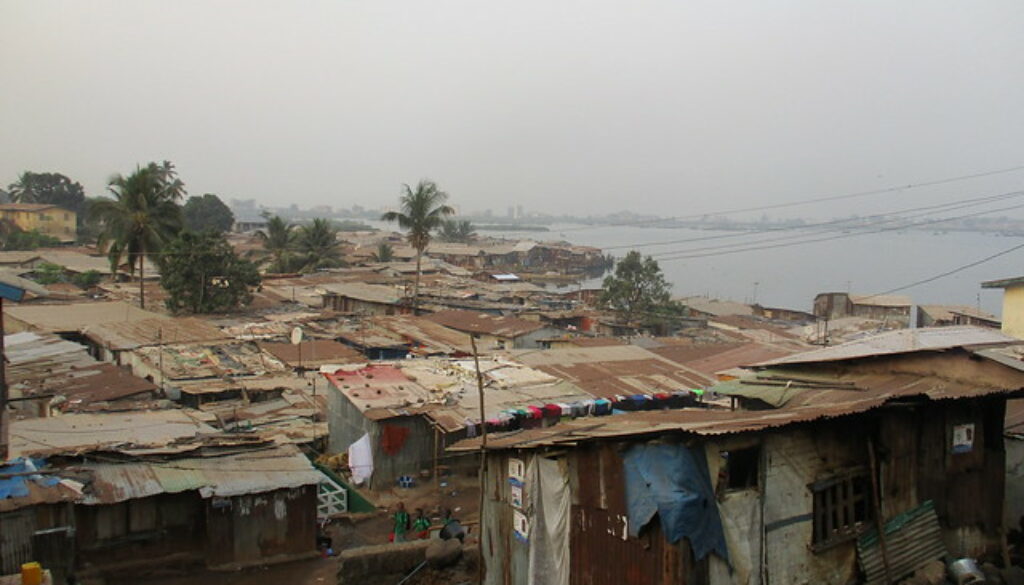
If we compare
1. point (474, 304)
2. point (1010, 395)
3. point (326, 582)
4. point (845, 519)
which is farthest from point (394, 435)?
point (474, 304)

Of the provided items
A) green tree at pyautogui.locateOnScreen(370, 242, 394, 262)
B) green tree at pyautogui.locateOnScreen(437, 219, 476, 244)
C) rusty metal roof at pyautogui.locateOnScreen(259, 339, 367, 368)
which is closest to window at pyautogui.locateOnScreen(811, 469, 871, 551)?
rusty metal roof at pyautogui.locateOnScreen(259, 339, 367, 368)

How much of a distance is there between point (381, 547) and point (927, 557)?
6468mm

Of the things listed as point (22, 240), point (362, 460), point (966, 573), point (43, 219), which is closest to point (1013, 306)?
point (966, 573)

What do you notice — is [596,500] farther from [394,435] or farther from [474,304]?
[474,304]

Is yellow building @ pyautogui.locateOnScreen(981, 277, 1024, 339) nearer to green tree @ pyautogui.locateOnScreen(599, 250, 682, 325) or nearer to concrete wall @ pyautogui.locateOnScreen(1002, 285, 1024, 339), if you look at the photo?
concrete wall @ pyautogui.locateOnScreen(1002, 285, 1024, 339)

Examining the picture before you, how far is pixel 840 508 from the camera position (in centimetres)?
819

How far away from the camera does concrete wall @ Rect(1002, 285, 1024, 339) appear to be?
15531 millimetres

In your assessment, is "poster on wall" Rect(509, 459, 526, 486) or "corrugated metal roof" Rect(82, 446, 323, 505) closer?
"poster on wall" Rect(509, 459, 526, 486)

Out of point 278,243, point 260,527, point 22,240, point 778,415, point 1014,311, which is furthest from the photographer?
point 278,243

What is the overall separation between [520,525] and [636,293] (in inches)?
1190

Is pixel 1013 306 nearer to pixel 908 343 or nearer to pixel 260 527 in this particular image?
pixel 908 343

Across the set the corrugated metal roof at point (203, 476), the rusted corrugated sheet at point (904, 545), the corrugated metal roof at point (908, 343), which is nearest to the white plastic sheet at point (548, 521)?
the rusted corrugated sheet at point (904, 545)

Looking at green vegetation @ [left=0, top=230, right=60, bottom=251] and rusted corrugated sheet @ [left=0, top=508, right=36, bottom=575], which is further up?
green vegetation @ [left=0, top=230, right=60, bottom=251]

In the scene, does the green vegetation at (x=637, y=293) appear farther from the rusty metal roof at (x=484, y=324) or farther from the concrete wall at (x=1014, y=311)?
the concrete wall at (x=1014, y=311)
